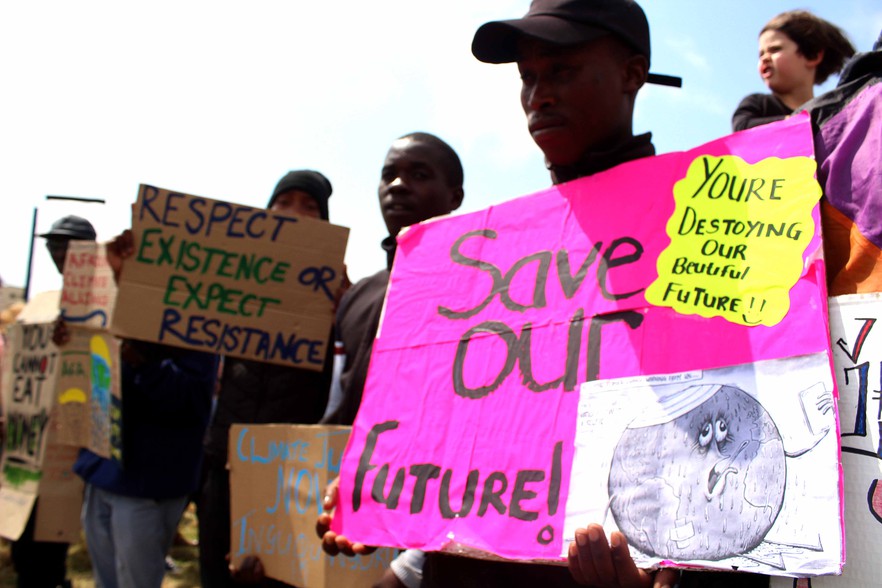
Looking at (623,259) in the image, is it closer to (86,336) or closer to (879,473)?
(879,473)

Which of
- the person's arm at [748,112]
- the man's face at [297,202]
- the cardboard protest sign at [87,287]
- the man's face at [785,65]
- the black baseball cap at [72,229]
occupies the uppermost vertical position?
the man's face at [785,65]

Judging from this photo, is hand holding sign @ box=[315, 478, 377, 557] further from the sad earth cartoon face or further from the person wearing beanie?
the person wearing beanie

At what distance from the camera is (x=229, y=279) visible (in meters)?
3.01

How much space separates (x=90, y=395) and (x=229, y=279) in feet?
3.64

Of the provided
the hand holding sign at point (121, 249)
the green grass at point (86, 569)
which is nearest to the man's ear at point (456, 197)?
the hand holding sign at point (121, 249)

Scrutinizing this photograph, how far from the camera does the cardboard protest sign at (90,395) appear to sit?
3.22 m

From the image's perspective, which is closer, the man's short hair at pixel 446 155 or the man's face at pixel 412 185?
the man's face at pixel 412 185

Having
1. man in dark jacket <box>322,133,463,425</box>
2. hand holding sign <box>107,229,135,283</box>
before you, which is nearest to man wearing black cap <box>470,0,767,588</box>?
man in dark jacket <box>322,133,463,425</box>

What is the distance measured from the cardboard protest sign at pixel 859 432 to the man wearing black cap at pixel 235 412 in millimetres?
2073

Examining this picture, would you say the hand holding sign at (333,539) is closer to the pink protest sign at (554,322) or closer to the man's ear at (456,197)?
the pink protest sign at (554,322)

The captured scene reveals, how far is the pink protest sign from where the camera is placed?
1312 mm

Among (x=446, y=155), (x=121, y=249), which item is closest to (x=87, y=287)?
(x=121, y=249)

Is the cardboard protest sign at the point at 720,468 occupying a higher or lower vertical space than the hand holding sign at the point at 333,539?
higher

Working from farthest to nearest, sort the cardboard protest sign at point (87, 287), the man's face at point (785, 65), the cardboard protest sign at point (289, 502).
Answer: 1. the cardboard protest sign at point (87, 287)
2. the man's face at point (785, 65)
3. the cardboard protest sign at point (289, 502)
